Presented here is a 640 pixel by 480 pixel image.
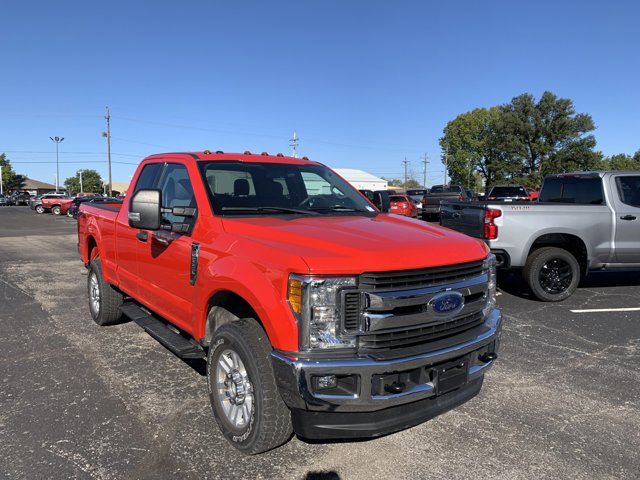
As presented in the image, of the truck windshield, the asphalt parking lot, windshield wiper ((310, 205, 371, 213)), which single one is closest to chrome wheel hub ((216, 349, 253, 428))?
the asphalt parking lot

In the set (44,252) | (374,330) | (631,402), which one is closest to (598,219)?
(631,402)

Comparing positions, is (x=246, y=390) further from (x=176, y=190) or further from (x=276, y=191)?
(x=176, y=190)

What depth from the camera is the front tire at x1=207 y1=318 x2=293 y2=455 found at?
9.18ft

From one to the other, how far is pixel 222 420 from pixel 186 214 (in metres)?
1.53

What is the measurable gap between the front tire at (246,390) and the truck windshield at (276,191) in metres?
1.01

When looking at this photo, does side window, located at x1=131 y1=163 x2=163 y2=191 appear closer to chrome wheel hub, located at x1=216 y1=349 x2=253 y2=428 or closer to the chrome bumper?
chrome wheel hub, located at x1=216 y1=349 x2=253 y2=428

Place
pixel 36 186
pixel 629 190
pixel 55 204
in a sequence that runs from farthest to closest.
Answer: pixel 36 186 < pixel 55 204 < pixel 629 190

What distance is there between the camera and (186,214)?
3.77 metres

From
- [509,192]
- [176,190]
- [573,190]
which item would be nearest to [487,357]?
[176,190]

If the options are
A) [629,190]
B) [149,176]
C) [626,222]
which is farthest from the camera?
[629,190]

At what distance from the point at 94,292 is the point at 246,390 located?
154 inches

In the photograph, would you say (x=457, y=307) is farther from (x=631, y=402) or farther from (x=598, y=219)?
(x=598, y=219)

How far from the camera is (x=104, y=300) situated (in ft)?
18.9

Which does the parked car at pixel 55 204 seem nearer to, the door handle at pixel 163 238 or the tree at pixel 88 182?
the door handle at pixel 163 238
